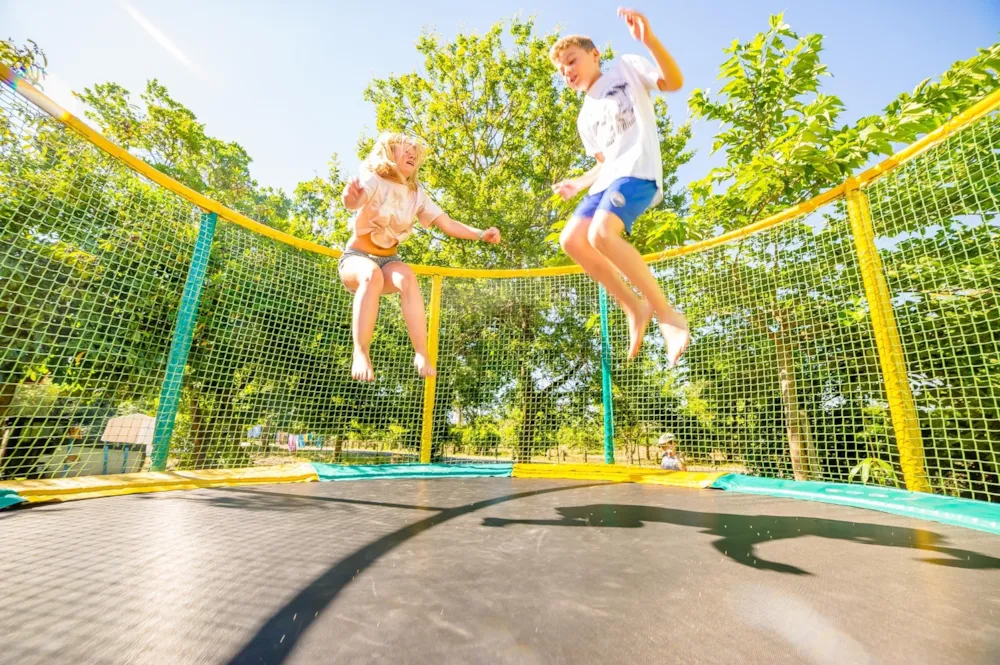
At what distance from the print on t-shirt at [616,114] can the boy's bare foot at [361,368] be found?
1470mm

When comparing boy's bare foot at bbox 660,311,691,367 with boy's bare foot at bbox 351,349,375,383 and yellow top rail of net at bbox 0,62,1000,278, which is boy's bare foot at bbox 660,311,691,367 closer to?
boy's bare foot at bbox 351,349,375,383

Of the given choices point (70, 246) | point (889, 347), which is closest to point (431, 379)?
point (70, 246)

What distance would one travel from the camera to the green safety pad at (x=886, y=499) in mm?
1669

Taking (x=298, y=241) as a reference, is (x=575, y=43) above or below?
above

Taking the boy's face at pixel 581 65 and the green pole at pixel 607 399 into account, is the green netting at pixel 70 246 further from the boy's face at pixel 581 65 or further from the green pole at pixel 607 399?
the green pole at pixel 607 399

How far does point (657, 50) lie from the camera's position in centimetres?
161

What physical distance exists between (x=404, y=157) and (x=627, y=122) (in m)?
1.23

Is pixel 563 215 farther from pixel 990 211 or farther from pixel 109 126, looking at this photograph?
pixel 109 126

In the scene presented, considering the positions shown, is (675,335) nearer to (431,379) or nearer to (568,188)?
(568,188)

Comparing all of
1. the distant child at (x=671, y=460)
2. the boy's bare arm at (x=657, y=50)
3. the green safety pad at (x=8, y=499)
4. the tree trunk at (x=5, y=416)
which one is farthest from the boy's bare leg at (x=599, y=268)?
the tree trunk at (x=5, y=416)

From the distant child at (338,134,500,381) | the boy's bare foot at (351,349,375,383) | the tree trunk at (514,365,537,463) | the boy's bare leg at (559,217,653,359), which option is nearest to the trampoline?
the boy's bare foot at (351,349,375,383)

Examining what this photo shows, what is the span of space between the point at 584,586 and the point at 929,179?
2649 millimetres

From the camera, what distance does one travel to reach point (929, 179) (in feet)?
7.15

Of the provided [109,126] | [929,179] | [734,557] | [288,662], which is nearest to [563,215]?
[929,179]
